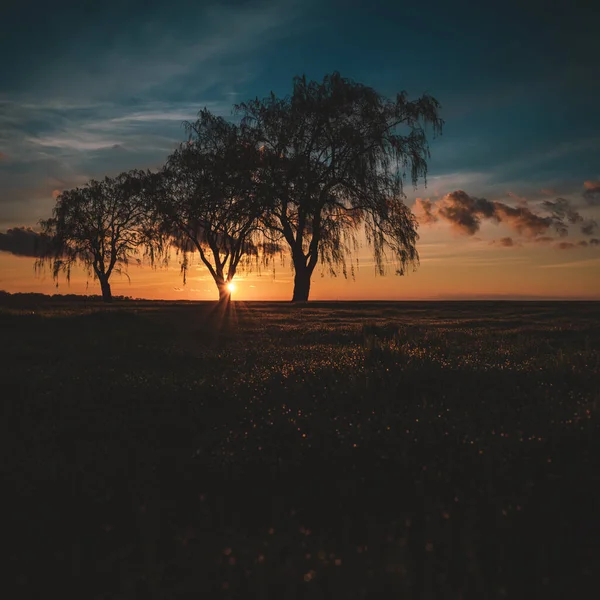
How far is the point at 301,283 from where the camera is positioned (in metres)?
35.4

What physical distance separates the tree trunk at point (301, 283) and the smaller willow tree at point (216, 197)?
2.59 m

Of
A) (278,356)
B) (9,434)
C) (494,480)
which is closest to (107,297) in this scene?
(278,356)

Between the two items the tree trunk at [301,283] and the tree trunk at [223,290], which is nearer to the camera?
the tree trunk at [301,283]

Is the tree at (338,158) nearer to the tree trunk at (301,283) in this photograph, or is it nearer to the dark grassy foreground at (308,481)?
the tree trunk at (301,283)

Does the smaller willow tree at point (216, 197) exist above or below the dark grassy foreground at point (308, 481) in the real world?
above

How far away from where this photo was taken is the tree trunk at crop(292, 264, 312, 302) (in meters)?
34.8

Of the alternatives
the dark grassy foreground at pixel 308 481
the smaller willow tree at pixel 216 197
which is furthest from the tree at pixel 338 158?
the dark grassy foreground at pixel 308 481

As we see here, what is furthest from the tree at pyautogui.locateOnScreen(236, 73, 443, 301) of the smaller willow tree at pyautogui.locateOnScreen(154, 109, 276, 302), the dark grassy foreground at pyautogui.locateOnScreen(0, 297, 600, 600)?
the dark grassy foreground at pyautogui.locateOnScreen(0, 297, 600, 600)

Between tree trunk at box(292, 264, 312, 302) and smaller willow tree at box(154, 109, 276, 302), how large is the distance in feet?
8.48

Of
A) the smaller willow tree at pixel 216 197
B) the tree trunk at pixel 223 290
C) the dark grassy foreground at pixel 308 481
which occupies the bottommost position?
the dark grassy foreground at pixel 308 481

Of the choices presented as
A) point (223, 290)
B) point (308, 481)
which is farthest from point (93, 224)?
point (308, 481)

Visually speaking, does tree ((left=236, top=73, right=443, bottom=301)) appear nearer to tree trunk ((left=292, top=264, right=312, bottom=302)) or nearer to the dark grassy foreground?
tree trunk ((left=292, top=264, right=312, bottom=302))

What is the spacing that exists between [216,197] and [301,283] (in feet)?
28.4

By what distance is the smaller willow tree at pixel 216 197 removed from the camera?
31.4m
